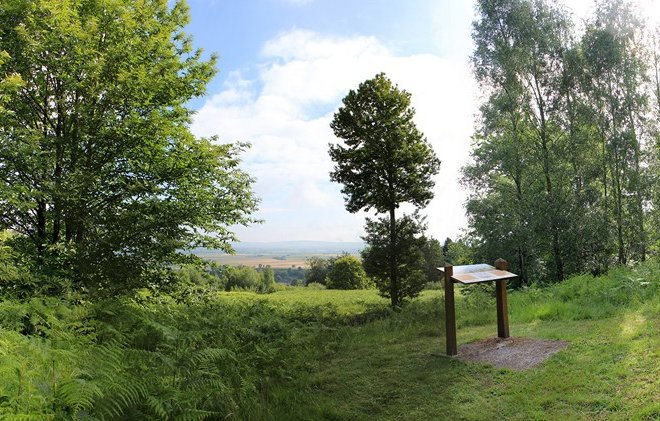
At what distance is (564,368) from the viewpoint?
6.71 m

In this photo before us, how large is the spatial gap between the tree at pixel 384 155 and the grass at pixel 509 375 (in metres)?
8.94

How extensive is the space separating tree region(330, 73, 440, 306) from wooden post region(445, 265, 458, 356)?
10356 millimetres

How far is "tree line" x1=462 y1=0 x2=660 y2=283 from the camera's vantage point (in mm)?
22797

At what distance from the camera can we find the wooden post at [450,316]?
824cm

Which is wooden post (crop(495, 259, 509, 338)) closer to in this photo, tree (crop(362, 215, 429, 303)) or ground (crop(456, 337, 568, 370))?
ground (crop(456, 337, 568, 370))

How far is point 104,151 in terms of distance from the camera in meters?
11.7

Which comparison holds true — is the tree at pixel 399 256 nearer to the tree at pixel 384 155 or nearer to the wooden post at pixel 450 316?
the tree at pixel 384 155

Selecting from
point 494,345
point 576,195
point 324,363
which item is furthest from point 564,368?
point 576,195

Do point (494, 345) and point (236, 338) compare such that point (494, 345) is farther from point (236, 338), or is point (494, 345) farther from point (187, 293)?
Answer: point (187, 293)

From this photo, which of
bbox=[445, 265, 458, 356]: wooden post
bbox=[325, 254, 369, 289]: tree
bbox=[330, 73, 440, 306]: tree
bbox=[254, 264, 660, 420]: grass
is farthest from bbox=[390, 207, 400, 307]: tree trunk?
bbox=[325, 254, 369, 289]: tree

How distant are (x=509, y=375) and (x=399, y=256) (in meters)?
11.9

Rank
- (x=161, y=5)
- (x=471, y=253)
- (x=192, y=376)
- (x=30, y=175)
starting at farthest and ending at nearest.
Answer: (x=471, y=253)
(x=161, y=5)
(x=30, y=175)
(x=192, y=376)

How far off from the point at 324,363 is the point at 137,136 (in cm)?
781

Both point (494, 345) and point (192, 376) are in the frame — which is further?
point (494, 345)
